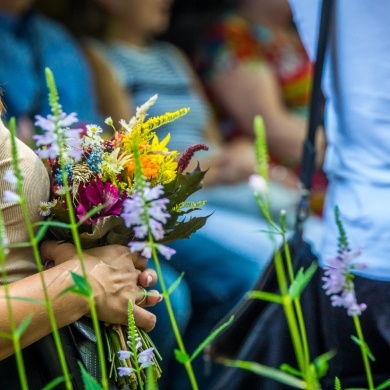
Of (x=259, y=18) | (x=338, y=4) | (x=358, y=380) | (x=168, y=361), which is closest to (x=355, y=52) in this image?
(x=338, y=4)

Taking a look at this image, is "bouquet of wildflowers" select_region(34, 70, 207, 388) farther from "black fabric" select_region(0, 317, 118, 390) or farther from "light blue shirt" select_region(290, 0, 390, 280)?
"light blue shirt" select_region(290, 0, 390, 280)

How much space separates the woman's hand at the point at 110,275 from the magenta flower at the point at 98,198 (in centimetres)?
8

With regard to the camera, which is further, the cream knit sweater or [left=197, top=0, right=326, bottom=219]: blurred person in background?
[left=197, top=0, right=326, bottom=219]: blurred person in background

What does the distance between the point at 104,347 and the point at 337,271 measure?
0.43 meters

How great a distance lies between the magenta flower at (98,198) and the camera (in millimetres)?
1401

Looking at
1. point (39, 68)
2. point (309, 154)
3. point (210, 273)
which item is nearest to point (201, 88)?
point (39, 68)

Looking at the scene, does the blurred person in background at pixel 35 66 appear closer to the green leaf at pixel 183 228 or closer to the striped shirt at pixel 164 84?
the striped shirt at pixel 164 84

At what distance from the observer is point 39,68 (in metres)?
2.86

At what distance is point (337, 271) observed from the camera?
132 cm

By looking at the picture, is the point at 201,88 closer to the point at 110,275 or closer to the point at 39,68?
the point at 39,68

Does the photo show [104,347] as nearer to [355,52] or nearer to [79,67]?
[355,52]

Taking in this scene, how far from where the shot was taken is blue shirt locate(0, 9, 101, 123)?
2750 mm

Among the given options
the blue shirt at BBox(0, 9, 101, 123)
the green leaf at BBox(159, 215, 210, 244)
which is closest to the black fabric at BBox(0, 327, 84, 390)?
the green leaf at BBox(159, 215, 210, 244)

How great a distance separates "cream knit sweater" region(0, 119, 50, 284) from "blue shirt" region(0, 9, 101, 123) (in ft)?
4.22
